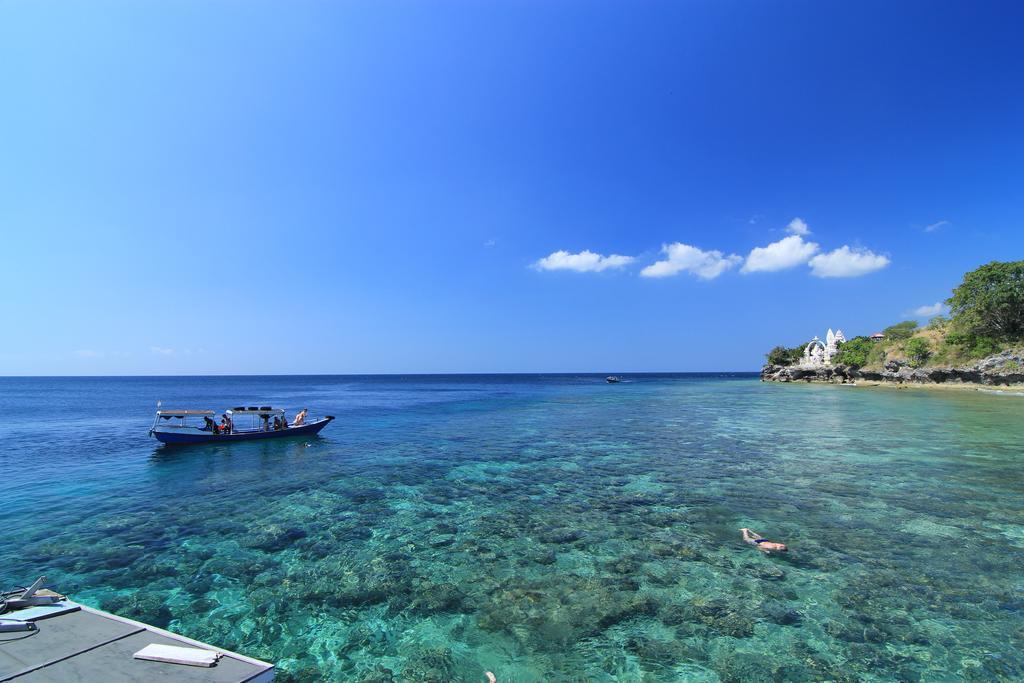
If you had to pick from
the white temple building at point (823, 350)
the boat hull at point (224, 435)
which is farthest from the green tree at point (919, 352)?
the boat hull at point (224, 435)

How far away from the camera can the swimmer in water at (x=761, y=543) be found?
1111cm

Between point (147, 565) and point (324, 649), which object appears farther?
point (147, 565)

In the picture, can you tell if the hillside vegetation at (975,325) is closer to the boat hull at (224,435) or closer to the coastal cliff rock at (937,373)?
the coastal cliff rock at (937,373)

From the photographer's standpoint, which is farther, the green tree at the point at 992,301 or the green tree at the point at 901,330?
the green tree at the point at 901,330

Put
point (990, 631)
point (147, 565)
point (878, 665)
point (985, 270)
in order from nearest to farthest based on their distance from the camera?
point (878, 665) → point (990, 631) → point (147, 565) → point (985, 270)

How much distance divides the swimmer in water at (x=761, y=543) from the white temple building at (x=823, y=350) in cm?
12427

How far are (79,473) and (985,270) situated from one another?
109 meters

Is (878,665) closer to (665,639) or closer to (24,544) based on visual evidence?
(665,639)

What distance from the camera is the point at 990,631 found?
7660mm

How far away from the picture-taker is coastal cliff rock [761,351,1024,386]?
6388 centimetres

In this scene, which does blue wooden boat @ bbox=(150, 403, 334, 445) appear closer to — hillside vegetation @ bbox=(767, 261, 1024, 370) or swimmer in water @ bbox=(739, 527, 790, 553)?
swimmer in water @ bbox=(739, 527, 790, 553)

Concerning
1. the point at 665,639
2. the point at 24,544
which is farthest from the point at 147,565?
the point at 665,639

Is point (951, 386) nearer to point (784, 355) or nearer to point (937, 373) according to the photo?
point (937, 373)

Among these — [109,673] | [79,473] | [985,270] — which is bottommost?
[79,473]
